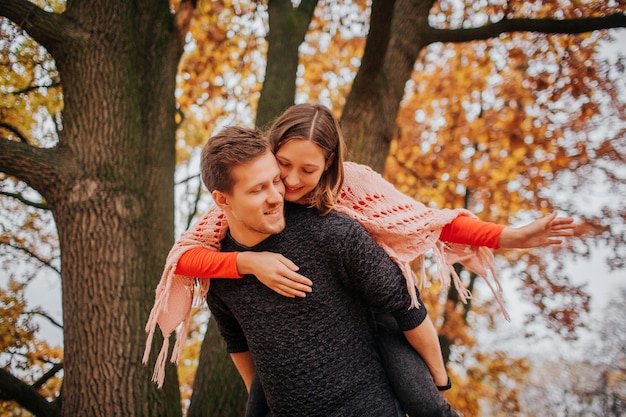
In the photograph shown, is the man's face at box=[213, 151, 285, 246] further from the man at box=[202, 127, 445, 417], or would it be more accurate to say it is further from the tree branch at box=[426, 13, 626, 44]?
the tree branch at box=[426, 13, 626, 44]

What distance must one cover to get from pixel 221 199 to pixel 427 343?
3.61 ft

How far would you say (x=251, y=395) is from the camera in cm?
222

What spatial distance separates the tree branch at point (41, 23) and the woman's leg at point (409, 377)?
288cm

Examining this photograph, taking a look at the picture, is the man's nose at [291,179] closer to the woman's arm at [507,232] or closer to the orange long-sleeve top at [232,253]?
the orange long-sleeve top at [232,253]

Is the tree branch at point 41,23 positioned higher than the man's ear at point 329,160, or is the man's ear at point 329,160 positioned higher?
the tree branch at point 41,23

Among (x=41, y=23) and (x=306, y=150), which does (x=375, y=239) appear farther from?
(x=41, y=23)

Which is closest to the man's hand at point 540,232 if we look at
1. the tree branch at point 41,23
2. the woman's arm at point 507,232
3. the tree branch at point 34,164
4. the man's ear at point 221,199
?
the woman's arm at point 507,232

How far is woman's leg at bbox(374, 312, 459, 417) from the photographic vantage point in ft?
6.18

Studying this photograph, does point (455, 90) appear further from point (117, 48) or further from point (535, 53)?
point (117, 48)

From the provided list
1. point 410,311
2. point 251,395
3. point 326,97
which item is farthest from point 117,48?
point 326,97

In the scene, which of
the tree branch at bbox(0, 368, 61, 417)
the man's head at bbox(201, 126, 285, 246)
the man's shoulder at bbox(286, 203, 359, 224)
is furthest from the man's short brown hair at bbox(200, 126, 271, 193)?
the tree branch at bbox(0, 368, 61, 417)

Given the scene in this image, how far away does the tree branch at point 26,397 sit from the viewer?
113 inches

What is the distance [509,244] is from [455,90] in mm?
6737

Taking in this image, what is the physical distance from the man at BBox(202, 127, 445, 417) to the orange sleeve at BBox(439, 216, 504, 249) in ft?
1.25
